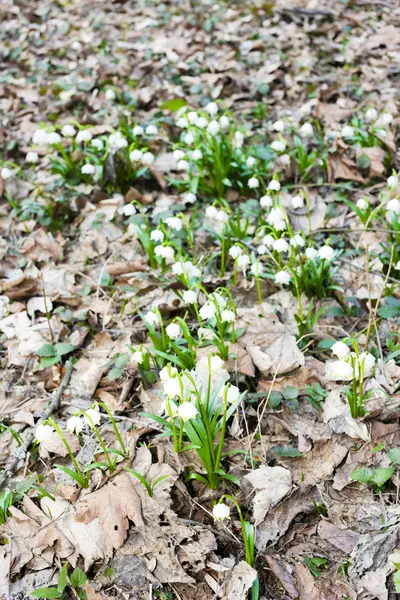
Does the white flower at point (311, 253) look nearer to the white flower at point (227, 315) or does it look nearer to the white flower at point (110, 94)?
the white flower at point (227, 315)

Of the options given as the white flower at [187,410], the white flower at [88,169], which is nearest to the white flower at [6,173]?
the white flower at [88,169]

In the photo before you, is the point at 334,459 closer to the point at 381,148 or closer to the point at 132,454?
the point at 132,454

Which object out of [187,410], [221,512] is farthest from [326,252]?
[221,512]

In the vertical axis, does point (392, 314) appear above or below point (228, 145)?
below

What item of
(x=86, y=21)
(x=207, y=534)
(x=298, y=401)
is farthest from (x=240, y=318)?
(x=86, y=21)

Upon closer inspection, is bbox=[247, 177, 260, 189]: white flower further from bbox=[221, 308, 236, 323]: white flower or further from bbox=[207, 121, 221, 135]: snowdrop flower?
bbox=[221, 308, 236, 323]: white flower

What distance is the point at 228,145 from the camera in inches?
155

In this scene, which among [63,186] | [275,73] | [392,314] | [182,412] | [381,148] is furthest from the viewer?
[275,73]

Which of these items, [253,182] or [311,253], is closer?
[311,253]

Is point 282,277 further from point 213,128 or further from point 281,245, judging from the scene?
point 213,128

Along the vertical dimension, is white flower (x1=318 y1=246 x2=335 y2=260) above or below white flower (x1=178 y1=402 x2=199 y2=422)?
above

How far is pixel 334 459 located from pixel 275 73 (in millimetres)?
4109

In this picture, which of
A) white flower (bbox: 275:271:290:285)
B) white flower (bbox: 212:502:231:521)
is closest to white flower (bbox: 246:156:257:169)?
white flower (bbox: 275:271:290:285)

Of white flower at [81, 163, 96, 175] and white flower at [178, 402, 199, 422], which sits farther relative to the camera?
white flower at [81, 163, 96, 175]
